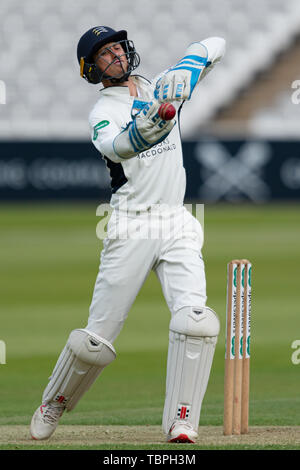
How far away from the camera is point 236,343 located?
4.09m

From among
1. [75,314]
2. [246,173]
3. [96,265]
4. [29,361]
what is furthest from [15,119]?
[29,361]

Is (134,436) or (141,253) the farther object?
(134,436)

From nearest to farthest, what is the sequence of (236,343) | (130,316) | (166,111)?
(166,111) → (236,343) → (130,316)

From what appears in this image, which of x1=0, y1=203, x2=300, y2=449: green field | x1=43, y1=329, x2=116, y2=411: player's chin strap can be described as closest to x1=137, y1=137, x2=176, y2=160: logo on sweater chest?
x1=43, y1=329, x2=116, y2=411: player's chin strap

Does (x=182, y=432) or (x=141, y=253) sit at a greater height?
(x=141, y=253)

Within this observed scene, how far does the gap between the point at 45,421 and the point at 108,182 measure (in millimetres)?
12468

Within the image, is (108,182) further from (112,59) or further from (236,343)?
(236,343)

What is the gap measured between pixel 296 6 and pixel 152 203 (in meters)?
16.3

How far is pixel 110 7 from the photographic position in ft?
65.4

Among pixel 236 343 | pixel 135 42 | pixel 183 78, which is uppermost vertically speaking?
pixel 135 42

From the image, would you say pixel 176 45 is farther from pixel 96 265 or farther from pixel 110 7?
pixel 96 265

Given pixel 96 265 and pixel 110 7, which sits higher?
pixel 110 7

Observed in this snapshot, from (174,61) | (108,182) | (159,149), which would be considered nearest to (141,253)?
(159,149)
